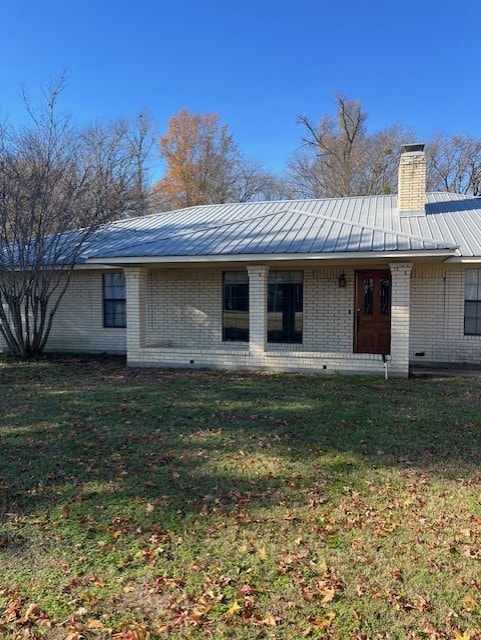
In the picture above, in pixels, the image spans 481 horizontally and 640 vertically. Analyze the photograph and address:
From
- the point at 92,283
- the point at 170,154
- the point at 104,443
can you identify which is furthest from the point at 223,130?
the point at 104,443

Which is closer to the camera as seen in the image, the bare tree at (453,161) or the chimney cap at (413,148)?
the chimney cap at (413,148)

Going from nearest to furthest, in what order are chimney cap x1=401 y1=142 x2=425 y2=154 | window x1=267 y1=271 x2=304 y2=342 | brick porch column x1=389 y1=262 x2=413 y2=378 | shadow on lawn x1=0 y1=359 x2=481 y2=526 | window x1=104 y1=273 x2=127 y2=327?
shadow on lawn x1=0 y1=359 x2=481 y2=526, brick porch column x1=389 y1=262 x2=413 y2=378, window x1=267 y1=271 x2=304 y2=342, chimney cap x1=401 y1=142 x2=425 y2=154, window x1=104 y1=273 x2=127 y2=327

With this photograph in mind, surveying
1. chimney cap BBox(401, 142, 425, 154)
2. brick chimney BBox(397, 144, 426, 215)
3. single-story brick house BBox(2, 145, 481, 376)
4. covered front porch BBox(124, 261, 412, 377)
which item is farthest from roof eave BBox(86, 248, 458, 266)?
chimney cap BBox(401, 142, 425, 154)

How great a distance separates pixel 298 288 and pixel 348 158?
69.8ft

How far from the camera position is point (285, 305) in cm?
1228

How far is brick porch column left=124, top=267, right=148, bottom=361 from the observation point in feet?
36.4

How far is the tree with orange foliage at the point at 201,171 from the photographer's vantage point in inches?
1273

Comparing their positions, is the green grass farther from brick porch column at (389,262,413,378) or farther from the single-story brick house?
the single-story brick house

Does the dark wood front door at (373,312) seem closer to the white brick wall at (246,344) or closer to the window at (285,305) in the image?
the white brick wall at (246,344)

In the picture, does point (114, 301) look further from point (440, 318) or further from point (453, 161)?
point (453, 161)

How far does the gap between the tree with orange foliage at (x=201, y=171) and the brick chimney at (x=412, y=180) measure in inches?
829

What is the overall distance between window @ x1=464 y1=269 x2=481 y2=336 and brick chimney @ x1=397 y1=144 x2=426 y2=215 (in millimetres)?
2126

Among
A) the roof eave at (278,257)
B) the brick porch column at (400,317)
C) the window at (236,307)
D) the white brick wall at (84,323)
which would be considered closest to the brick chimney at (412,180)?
the roof eave at (278,257)

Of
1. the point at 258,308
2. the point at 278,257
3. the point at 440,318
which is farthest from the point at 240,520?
the point at 440,318
